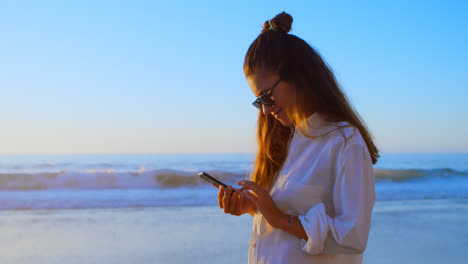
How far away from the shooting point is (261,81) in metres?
1.49

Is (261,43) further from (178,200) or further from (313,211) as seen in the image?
(178,200)

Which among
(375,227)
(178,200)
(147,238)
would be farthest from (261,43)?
(178,200)

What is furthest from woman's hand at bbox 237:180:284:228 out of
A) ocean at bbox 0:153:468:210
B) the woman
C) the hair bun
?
ocean at bbox 0:153:468:210

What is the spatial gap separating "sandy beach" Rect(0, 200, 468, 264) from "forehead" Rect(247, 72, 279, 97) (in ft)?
10.4

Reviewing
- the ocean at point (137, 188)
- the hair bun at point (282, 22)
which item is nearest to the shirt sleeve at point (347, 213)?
the hair bun at point (282, 22)

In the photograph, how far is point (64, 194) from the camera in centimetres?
960

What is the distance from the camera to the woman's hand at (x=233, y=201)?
5.08 ft

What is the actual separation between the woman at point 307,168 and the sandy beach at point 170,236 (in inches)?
121

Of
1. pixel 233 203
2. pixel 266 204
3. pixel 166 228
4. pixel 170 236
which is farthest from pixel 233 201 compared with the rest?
pixel 166 228

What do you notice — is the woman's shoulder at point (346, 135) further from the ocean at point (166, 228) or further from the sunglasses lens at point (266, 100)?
the ocean at point (166, 228)

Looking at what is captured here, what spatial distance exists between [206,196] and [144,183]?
4020 millimetres

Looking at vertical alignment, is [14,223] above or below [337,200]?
below

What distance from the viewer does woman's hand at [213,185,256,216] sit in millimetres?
1549

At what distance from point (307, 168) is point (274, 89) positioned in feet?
0.99
